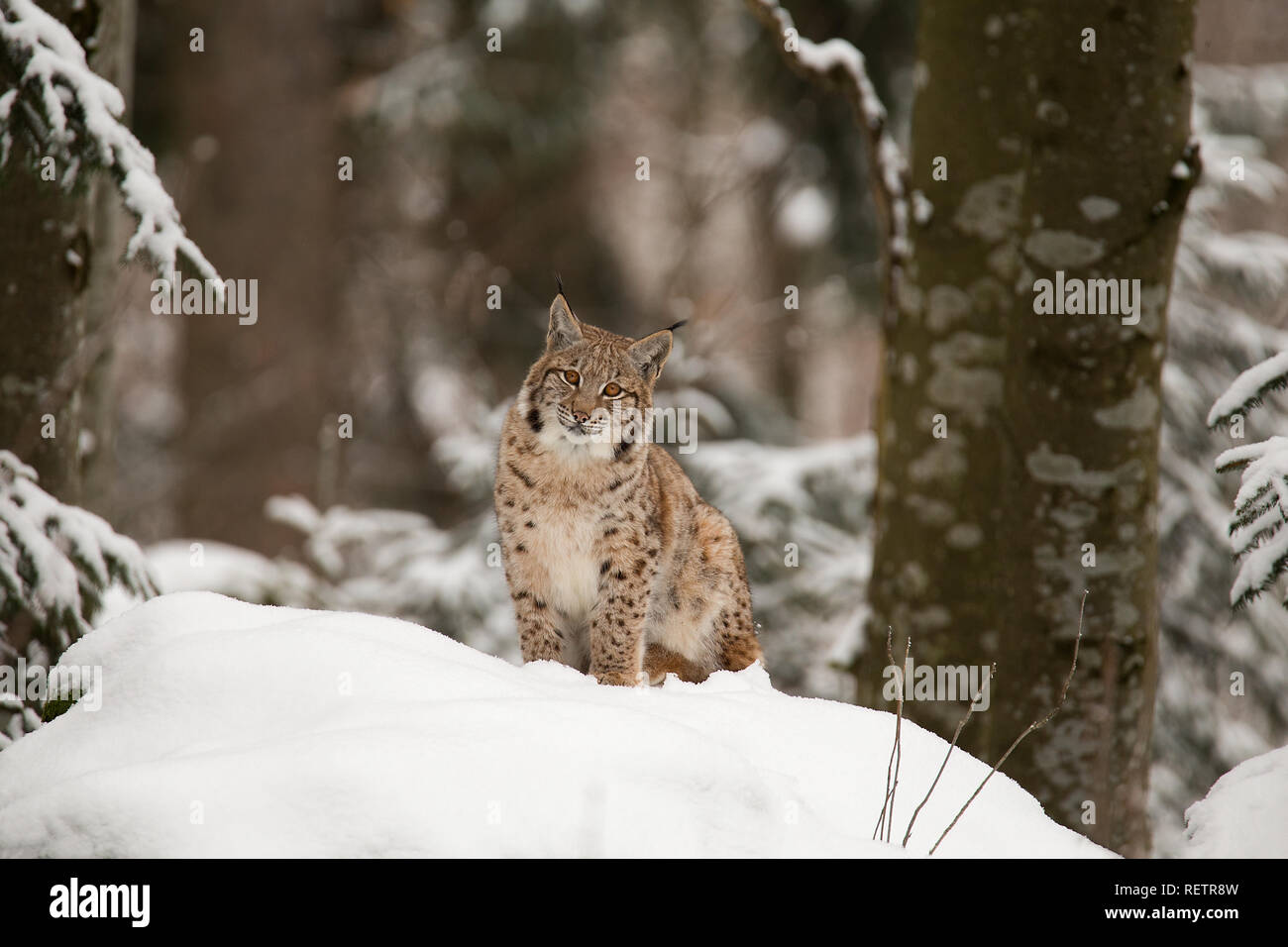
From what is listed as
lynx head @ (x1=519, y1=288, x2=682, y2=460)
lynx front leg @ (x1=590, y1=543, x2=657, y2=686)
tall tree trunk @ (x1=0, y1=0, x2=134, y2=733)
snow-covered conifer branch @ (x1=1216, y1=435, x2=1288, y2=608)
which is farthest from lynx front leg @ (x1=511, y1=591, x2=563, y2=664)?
snow-covered conifer branch @ (x1=1216, y1=435, x2=1288, y2=608)

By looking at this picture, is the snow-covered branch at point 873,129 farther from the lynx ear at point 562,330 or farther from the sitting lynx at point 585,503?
the lynx ear at point 562,330

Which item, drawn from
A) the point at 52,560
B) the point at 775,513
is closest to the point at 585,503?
the point at 52,560

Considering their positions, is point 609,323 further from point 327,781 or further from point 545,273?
point 327,781

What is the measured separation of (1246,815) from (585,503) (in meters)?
2.16

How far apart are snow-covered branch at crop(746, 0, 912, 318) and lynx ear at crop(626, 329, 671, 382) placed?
1.27 m

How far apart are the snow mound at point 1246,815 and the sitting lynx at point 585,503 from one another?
1.83m

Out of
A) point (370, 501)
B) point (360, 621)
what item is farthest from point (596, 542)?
point (370, 501)

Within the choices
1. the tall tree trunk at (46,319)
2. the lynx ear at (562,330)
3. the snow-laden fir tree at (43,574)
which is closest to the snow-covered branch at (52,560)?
the snow-laden fir tree at (43,574)

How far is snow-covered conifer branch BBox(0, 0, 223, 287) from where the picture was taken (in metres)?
3.82

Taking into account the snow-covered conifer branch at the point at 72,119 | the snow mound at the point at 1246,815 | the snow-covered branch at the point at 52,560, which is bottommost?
the snow mound at the point at 1246,815

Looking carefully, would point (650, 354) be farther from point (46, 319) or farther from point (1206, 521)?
point (1206, 521)

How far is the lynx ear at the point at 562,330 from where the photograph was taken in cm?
431

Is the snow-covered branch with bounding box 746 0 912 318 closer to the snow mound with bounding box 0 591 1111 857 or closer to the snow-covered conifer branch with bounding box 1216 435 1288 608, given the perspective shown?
the snow-covered conifer branch with bounding box 1216 435 1288 608

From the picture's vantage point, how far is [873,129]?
507 cm
